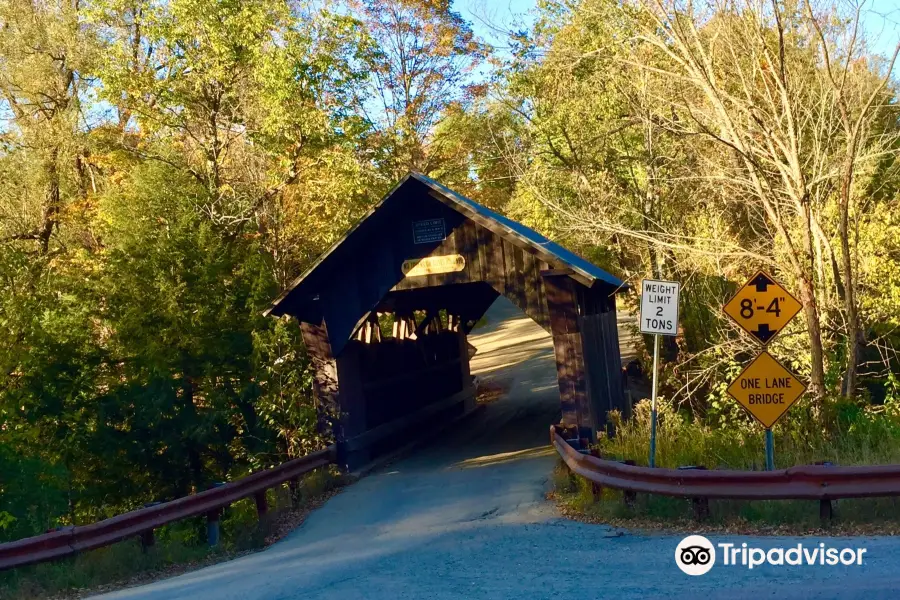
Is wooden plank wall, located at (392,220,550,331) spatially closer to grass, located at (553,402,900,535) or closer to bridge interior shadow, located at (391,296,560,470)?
grass, located at (553,402,900,535)

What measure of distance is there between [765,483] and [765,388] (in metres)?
1.25

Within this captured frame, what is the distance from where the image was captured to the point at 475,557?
8.74m

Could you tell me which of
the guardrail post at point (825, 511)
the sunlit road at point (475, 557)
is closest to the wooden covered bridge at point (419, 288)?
the sunlit road at point (475, 557)

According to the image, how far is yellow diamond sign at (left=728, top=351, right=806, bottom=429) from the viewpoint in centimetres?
935

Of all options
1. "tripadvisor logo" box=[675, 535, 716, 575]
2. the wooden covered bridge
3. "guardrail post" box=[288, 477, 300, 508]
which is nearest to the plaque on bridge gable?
the wooden covered bridge

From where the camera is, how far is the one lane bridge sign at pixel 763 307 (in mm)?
9609

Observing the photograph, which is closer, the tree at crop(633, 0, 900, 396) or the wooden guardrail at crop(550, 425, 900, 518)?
the wooden guardrail at crop(550, 425, 900, 518)

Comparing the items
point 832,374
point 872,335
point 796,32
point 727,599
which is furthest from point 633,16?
point 727,599

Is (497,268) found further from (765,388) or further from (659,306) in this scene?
(765,388)

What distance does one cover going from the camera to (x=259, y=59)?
71.9ft

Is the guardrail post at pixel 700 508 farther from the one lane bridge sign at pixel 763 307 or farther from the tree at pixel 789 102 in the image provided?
the tree at pixel 789 102

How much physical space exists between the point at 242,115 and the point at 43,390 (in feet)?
32.8

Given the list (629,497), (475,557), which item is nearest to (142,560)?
(475,557)

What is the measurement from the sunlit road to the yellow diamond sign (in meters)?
1.69
